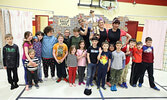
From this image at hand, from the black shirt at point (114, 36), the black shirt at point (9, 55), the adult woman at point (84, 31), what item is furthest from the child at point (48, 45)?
the black shirt at point (114, 36)

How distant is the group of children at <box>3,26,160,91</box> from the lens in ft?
6.92

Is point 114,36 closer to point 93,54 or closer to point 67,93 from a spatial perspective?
point 93,54

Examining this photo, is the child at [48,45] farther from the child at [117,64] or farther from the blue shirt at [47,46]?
the child at [117,64]

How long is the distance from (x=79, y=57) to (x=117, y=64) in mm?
838

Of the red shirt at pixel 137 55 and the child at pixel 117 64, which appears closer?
the child at pixel 117 64

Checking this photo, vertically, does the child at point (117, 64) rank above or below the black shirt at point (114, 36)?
below

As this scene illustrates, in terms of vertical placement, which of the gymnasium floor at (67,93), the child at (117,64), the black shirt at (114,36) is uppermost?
the black shirt at (114,36)

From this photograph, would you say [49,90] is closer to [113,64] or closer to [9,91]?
[9,91]

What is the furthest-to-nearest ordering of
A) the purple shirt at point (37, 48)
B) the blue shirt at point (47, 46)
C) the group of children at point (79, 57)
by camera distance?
the blue shirt at point (47, 46) → the purple shirt at point (37, 48) → the group of children at point (79, 57)

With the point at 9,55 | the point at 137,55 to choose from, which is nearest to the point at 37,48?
the point at 9,55

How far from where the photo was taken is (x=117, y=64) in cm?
221

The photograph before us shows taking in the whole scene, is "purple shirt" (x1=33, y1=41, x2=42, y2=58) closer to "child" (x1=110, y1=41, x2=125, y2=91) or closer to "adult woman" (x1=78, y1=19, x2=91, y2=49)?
"adult woman" (x1=78, y1=19, x2=91, y2=49)

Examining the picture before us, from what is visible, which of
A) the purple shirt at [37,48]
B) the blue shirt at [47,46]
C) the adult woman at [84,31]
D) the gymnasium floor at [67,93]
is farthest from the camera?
the adult woman at [84,31]

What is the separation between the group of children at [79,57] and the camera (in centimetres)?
211
